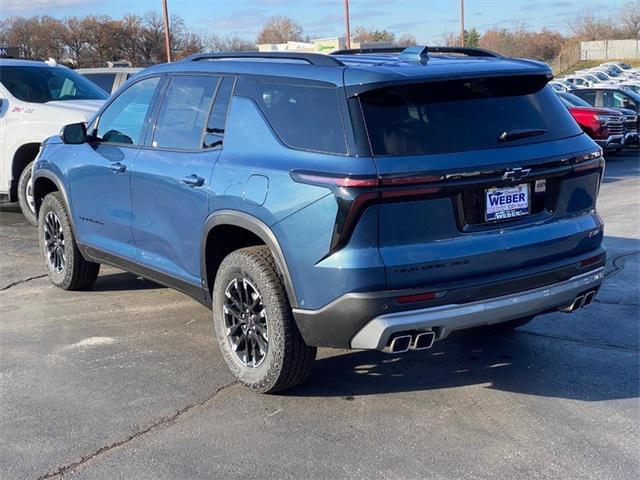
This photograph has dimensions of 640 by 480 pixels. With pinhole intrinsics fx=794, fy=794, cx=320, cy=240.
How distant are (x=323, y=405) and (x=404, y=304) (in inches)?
35.4

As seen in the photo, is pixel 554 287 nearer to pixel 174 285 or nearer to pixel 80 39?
pixel 174 285

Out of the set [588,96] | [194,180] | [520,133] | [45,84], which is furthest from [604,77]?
[194,180]

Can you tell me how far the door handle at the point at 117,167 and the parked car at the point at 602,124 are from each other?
49.5ft

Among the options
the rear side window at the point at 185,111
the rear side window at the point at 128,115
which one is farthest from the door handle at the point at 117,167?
the rear side window at the point at 185,111

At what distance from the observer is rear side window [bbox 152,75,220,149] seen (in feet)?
16.2

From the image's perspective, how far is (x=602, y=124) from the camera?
18797 mm

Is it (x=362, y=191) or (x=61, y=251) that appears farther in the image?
(x=61, y=251)

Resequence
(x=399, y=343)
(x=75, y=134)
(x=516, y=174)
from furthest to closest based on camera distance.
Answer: (x=75, y=134)
(x=516, y=174)
(x=399, y=343)

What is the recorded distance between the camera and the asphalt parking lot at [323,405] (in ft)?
12.2

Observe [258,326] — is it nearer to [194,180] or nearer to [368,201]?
[194,180]

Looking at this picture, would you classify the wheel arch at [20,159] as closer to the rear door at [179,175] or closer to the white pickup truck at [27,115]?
the white pickup truck at [27,115]

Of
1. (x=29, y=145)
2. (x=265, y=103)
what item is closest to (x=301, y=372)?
(x=265, y=103)

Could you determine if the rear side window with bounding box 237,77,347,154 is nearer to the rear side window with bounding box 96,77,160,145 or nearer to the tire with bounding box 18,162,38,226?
the rear side window with bounding box 96,77,160,145

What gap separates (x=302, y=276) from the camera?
3.99m
